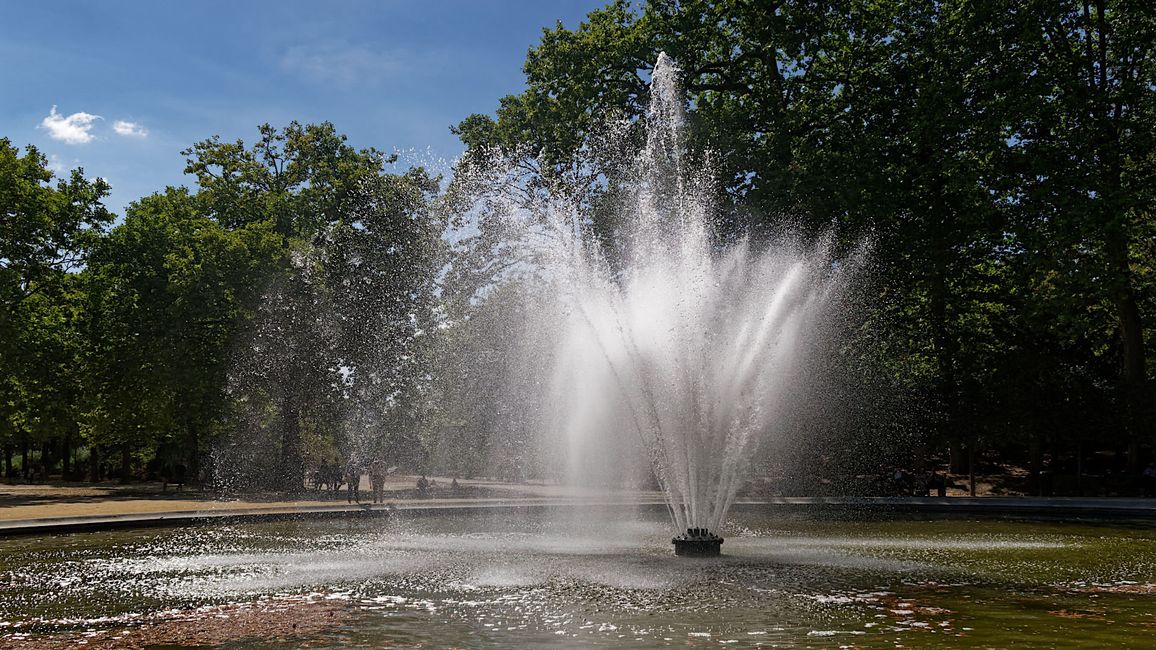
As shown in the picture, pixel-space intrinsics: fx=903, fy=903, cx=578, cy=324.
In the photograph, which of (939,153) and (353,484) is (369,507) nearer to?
(353,484)

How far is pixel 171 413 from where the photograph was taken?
3525 centimetres

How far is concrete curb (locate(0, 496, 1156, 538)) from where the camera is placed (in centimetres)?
1741

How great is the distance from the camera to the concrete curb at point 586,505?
17.4 m

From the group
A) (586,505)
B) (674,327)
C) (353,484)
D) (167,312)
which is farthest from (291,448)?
(674,327)

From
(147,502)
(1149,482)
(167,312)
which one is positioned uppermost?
(167,312)

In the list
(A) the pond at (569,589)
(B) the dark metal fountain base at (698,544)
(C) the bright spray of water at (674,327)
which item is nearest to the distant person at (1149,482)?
(C) the bright spray of water at (674,327)

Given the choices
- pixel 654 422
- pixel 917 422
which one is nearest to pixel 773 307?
pixel 654 422

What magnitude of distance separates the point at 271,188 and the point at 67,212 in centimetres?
855

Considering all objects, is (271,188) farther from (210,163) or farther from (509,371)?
(509,371)

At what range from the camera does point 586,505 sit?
83.1ft

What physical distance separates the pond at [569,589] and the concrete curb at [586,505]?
93 cm

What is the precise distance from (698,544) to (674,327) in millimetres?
4465

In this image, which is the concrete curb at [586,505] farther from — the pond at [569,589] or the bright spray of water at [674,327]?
the bright spray of water at [674,327]

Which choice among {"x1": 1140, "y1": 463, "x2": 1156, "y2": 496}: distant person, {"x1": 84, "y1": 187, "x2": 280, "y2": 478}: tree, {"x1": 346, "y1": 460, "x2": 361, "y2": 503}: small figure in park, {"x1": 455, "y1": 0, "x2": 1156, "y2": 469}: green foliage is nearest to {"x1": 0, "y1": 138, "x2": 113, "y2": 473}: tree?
{"x1": 84, "y1": 187, "x2": 280, "y2": 478}: tree
